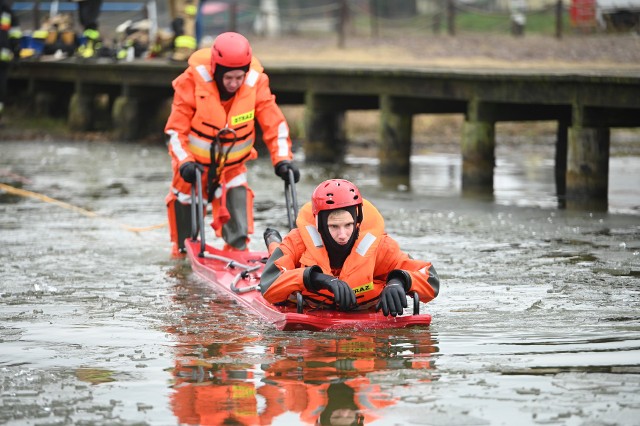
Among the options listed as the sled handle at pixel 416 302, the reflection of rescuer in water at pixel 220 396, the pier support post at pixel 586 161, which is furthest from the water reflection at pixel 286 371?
the pier support post at pixel 586 161

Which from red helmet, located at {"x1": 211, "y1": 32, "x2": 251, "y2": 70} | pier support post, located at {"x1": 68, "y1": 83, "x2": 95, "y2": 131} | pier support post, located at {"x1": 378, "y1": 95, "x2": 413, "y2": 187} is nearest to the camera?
red helmet, located at {"x1": 211, "y1": 32, "x2": 251, "y2": 70}

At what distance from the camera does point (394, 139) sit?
20.0 metres

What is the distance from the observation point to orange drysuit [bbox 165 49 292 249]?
1152cm

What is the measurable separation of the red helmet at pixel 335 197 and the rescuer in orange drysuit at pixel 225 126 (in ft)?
8.45

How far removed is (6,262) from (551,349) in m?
5.63

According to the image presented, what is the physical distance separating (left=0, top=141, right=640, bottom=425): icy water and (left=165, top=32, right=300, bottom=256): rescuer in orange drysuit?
0.75 m

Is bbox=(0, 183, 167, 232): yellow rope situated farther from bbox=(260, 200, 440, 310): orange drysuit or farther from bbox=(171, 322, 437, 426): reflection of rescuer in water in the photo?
bbox=(171, 322, 437, 426): reflection of rescuer in water

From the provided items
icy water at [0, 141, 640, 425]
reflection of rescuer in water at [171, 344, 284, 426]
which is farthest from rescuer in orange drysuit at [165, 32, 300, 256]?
reflection of rescuer in water at [171, 344, 284, 426]

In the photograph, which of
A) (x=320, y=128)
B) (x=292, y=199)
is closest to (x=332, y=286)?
(x=292, y=199)

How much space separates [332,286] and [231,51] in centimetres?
302

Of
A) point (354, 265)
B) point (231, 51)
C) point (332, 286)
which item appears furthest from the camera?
point (231, 51)

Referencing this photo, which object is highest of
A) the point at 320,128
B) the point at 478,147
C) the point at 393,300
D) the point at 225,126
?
the point at 225,126

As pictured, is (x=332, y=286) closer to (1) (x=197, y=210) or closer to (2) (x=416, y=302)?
(2) (x=416, y=302)

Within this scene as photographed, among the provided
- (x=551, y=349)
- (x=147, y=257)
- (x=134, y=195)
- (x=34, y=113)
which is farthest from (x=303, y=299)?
(x=34, y=113)
